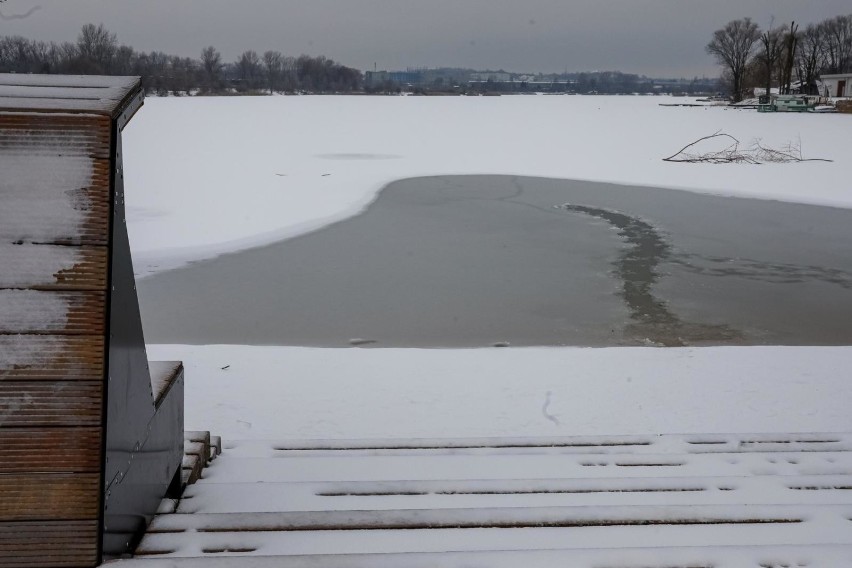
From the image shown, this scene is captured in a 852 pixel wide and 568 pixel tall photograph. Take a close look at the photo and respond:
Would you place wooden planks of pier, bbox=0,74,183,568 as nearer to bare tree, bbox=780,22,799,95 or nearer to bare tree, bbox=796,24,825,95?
bare tree, bbox=780,22,799,95

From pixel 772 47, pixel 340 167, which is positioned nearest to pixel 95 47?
pixel 340 167

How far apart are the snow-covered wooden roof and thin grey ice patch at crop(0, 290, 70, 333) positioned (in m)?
0.42

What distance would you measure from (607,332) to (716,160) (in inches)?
626

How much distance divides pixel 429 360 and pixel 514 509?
3.79 metres

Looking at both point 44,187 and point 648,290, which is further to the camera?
point 648,290

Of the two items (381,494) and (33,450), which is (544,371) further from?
(33,450)

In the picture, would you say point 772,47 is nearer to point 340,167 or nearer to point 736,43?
point 736,43

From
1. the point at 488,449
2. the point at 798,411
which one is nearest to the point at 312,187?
the point at 798,411

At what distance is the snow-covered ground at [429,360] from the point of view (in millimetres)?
4969

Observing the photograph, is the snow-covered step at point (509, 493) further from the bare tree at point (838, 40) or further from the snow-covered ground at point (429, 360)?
the bare tree at point (838, 40)

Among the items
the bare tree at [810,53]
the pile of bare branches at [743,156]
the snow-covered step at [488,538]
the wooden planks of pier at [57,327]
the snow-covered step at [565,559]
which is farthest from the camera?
the bare tree at [810,53]

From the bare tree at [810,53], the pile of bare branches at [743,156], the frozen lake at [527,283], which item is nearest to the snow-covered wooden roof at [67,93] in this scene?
the frozen lake at [527,283]

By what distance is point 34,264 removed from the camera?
1768mm

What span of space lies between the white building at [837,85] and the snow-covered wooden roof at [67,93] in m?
75.6
